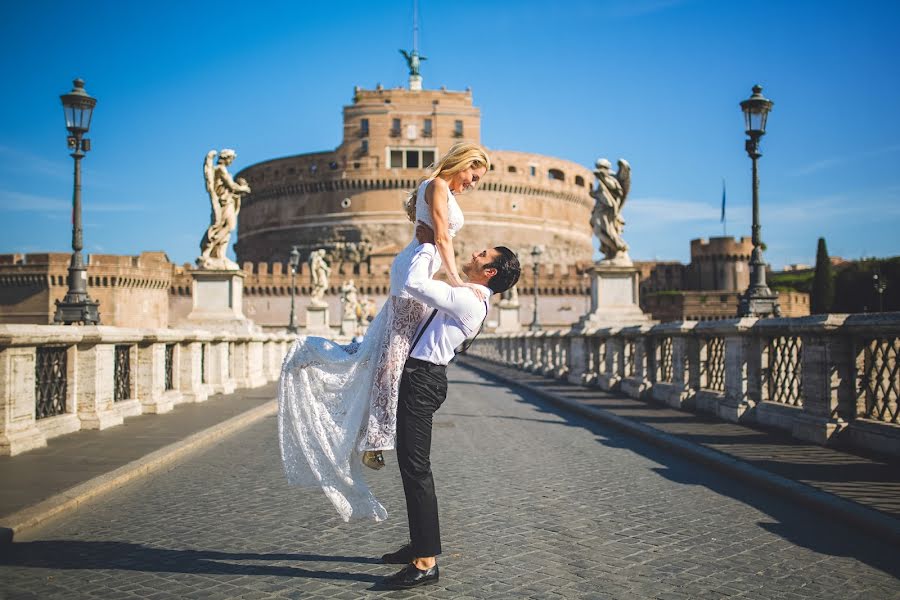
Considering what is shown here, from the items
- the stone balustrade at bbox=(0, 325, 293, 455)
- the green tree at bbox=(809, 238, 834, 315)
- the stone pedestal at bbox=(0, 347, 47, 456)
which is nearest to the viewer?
the stone pedestal at bbox=(0, 347, 47, 456)

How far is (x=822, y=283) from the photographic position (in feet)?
212

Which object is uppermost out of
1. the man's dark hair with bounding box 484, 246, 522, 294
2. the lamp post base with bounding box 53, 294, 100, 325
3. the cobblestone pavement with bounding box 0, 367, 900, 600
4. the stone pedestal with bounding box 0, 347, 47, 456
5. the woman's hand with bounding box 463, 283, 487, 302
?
the man's dark hair with bounding box 484, 246, 522, 294

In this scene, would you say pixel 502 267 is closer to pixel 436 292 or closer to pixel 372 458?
pixel 436 292

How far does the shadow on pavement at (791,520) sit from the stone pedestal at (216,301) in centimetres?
1032

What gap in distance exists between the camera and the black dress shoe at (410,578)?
3623mm

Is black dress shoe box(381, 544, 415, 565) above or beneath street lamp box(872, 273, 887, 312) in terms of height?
beneath

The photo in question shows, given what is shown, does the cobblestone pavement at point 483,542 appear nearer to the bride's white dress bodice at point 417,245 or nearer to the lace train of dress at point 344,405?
the lace train of dress at point 344,405

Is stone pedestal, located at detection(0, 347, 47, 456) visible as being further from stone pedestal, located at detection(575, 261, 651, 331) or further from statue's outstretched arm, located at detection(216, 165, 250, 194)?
stone pedestal, located at detection(575, 261, 651, 331)

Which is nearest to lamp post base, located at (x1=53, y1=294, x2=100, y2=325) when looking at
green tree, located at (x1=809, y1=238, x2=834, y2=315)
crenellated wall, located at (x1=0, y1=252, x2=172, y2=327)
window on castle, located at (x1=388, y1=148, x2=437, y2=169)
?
crenellated wall, located at (x1=0, y1=252, x2=172, y2=327)

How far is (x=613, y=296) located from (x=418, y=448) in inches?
533

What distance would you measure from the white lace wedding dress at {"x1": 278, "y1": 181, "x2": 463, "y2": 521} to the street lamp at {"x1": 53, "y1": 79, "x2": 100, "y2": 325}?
458 inches

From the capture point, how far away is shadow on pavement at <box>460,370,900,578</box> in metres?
4.20

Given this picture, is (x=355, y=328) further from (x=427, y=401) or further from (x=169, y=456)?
(x=427, y=401)

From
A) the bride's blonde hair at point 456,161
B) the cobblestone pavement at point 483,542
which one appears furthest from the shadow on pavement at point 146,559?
the bride's blonde hair at point 456,161
